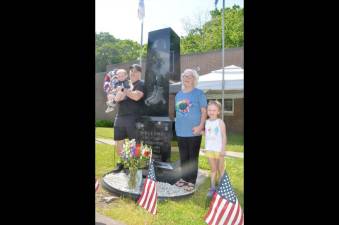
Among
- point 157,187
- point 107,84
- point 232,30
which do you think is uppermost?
point 232,30

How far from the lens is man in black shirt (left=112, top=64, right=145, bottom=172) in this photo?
4.02 metres

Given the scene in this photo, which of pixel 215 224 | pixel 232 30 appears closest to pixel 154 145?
pixel 215 224

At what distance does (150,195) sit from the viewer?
3.69 meters

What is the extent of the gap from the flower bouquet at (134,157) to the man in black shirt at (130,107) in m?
0.08

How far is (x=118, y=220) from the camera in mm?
3779

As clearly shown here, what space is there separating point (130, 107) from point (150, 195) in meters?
1.05

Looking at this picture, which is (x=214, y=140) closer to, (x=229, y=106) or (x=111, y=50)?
(x=229, y=106)

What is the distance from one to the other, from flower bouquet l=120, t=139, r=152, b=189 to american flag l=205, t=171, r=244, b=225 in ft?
3.12

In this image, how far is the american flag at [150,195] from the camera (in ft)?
11.9

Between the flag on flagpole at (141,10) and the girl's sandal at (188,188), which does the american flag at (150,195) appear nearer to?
the girl's sandal at (188,188)

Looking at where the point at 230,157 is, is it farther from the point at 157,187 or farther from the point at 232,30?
the point at 232,30

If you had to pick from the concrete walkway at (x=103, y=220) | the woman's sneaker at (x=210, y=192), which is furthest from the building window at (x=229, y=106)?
the concrete walkway at (x=103, y=220)

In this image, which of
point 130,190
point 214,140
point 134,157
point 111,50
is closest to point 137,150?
point 134,157
